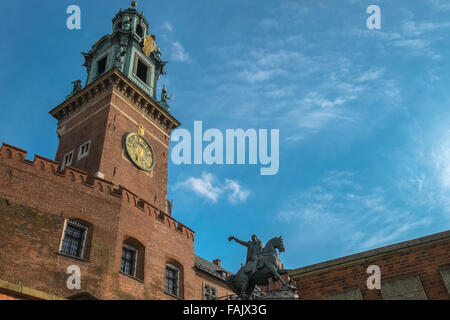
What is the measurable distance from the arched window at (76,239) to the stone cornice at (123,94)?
12431 millimetres

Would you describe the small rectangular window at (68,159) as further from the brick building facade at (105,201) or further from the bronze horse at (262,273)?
the bronze horse at (262,273)

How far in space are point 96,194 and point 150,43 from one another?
19.9 metres

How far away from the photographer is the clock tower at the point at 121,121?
86.1 feet

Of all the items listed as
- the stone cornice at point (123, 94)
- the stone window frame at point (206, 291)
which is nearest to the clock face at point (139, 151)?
the stone cornice at point (123, 94)

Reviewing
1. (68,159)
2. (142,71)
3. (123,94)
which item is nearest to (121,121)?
(123,94)

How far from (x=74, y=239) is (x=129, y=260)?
3585mm

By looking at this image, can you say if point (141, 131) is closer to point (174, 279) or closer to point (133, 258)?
point (133, 258)

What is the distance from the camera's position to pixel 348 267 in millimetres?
12477

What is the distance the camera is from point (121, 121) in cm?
2825

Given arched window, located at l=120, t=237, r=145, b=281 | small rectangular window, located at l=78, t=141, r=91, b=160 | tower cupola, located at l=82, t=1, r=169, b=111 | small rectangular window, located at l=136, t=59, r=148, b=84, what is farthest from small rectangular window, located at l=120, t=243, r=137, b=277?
small rectangular window, located at l=136, t=59, r=148, b=84

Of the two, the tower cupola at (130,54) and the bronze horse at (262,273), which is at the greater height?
the tower cupola at (130,54)
